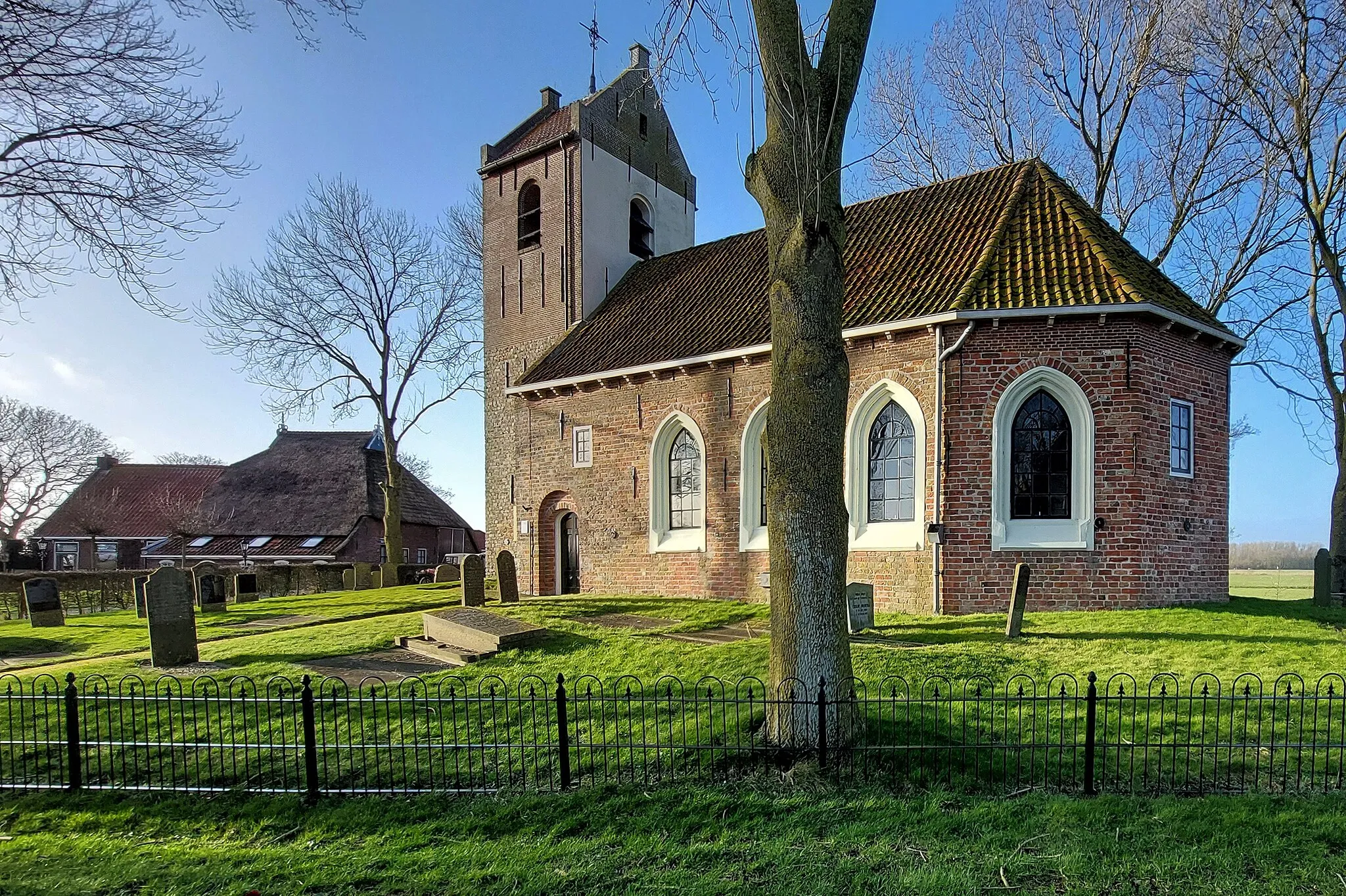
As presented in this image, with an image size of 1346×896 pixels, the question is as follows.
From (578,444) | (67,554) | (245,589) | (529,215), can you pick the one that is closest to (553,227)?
(529,215)

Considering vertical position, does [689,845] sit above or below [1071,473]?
below

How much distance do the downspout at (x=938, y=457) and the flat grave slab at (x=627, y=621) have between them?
4456 millimetres

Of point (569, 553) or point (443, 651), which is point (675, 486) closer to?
point (569, 553)

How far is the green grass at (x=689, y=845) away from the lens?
423 centimetres

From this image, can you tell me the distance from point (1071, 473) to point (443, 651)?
1060cm

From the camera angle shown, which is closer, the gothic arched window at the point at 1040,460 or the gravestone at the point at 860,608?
the gravestone at the point at 860,608

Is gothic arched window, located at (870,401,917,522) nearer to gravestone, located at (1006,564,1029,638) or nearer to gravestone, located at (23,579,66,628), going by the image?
gravestone, located at (1006,564,1029,638)

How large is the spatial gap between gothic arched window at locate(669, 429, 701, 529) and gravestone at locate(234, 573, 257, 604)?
12.8m

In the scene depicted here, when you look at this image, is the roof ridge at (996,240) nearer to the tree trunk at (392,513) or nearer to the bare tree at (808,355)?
the bare tree at (808,355)

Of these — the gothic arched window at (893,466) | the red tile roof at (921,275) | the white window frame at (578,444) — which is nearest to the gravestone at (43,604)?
the red tile roof at (921,275)

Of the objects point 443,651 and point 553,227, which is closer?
point 443,651

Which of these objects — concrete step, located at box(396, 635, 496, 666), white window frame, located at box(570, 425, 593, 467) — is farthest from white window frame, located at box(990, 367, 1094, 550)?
white window frame, located at box(570, 425, 593, 467)

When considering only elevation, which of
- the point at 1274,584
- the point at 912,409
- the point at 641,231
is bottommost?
the point at 1274,584

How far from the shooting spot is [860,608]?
11.1 metres
